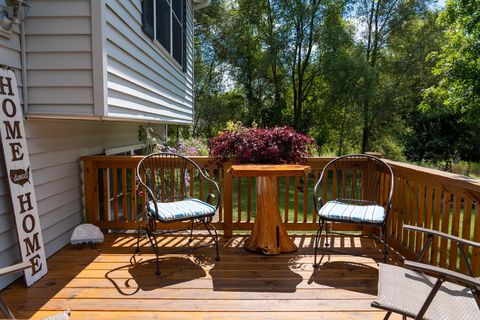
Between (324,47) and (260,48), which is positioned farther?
(260,48)

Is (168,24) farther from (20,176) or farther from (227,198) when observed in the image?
(20,176)

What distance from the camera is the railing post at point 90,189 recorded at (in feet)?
12.6

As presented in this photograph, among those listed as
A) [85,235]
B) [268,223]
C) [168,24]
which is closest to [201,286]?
[268,223]

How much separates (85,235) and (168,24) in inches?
139

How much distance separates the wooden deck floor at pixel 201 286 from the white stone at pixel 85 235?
0.30 feet

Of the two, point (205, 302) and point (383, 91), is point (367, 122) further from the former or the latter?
point (205, 302)

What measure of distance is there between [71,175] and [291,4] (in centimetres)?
1102

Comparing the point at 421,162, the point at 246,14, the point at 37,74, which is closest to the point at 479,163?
the point at 421,162

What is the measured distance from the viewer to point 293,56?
44.0ft

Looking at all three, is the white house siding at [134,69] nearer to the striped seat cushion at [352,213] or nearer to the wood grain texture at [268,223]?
the wood grain texture at [268,223]

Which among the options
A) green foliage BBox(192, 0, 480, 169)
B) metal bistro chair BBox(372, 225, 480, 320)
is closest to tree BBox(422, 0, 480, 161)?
green foliage BBox(192, 0, 480, 169)

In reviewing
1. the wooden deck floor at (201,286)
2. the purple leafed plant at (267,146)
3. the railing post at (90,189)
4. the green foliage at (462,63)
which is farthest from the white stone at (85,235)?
the green foliage at (462,63)

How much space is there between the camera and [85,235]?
3.54 metres

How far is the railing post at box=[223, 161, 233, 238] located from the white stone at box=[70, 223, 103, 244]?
4.15 feet
